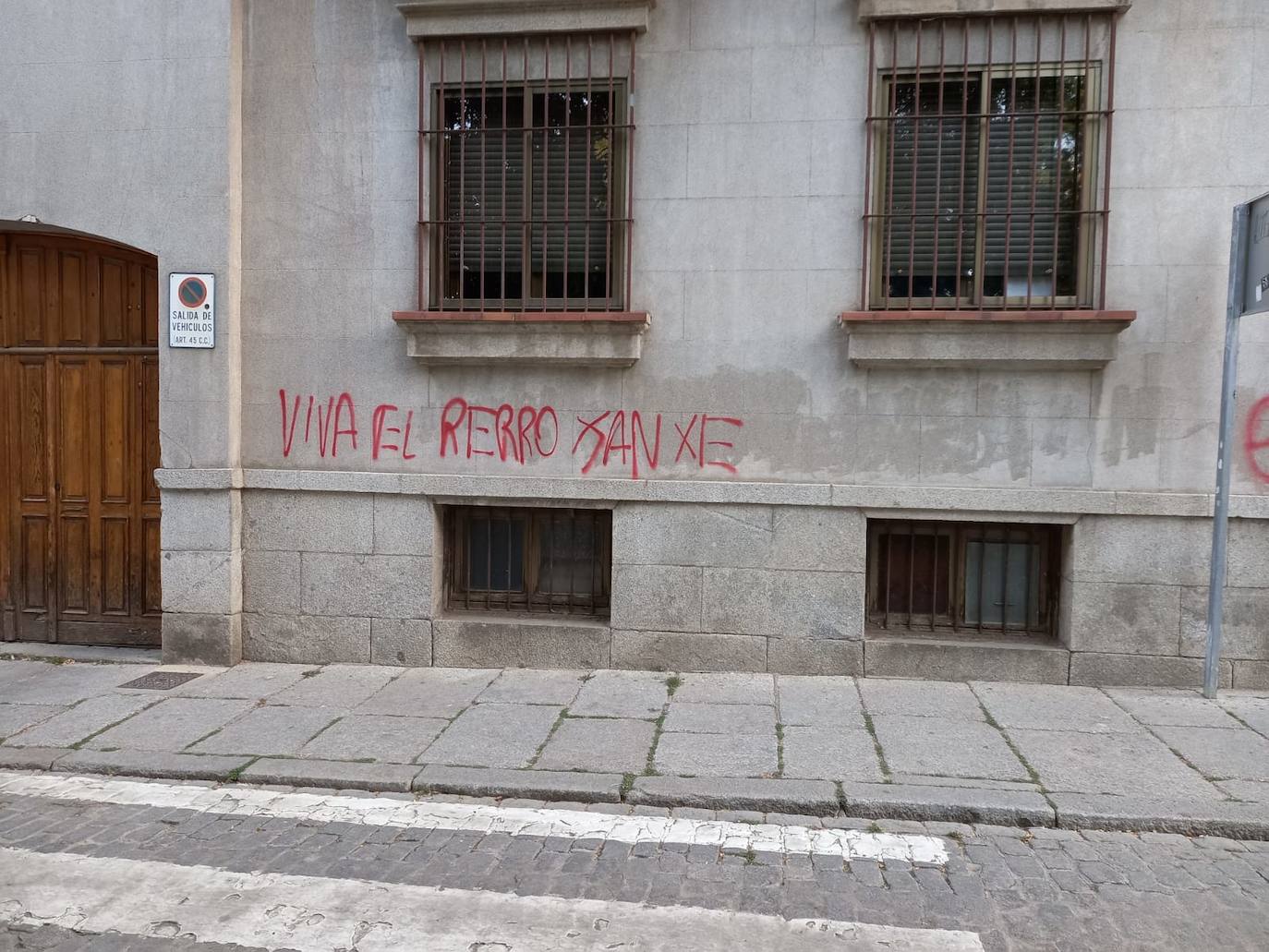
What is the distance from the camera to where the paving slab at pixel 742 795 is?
4203 millimetres

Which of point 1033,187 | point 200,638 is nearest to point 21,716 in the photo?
point 200,638

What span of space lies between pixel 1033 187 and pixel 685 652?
4021 mm

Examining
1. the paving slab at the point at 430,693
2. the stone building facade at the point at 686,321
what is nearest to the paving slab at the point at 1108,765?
the stone building facade at the point at 686,321

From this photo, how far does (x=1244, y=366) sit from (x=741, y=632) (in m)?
3.77

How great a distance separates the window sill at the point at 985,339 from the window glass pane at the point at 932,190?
326 millimetres

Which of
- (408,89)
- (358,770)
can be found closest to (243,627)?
(358,770)

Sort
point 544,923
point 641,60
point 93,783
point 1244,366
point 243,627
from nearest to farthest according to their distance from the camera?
point 544,923 < point 93,783 < point 1244,366 < point 641,60 < point 243,627

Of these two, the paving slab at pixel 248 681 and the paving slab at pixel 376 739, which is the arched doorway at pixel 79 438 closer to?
the paving slab at pixel 248 681

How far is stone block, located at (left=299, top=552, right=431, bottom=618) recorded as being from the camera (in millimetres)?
6477

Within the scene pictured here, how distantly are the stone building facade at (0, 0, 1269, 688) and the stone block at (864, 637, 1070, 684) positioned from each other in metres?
0.03

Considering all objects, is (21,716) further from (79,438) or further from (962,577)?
(962,577)

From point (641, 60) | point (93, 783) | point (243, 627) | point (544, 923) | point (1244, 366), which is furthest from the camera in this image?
point (243, 627)

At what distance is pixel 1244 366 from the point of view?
18.9ft

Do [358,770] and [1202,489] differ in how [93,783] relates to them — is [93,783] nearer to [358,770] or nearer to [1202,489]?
[358,770]
